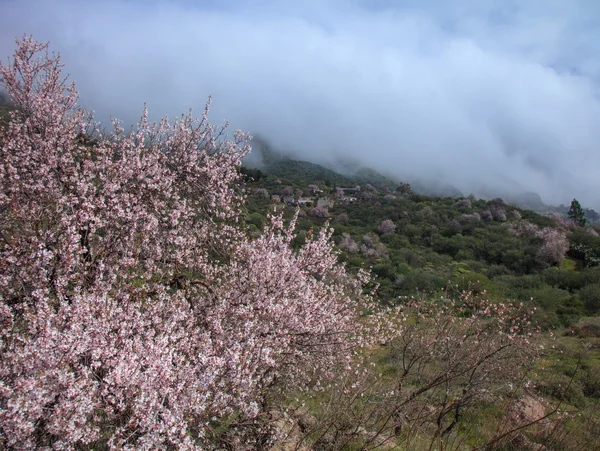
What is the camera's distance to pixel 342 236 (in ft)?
104

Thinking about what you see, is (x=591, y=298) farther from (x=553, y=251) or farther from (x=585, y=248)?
(x=585, y=248)

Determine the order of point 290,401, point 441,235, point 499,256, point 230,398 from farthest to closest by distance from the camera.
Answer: point 441,235 → point 499,256 → point 290,401 → point 230,398

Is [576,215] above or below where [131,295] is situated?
above

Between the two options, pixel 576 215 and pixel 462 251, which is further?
pixel 576 215

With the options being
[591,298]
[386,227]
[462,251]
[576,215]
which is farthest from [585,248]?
[576,215]

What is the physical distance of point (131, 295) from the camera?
4020mm

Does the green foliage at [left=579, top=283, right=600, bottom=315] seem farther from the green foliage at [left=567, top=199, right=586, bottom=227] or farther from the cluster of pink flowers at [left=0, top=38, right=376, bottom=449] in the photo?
the green foliage at [left=567, top=199, right=586, bottom=227]

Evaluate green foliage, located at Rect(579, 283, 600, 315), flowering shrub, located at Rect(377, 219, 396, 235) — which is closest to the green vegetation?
green foliage, located at Rect(579, 283, 600, 315)

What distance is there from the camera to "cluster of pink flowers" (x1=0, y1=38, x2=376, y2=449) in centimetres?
279

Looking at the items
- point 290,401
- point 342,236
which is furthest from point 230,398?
point 342,236

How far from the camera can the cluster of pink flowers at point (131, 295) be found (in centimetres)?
279

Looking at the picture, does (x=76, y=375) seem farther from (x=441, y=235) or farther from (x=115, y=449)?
(x=441, y=235)

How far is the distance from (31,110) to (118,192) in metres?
2.49

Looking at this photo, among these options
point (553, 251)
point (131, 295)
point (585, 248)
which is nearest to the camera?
point (131, 295)
